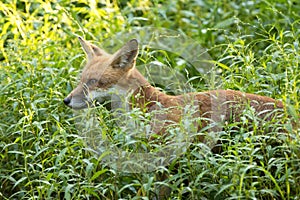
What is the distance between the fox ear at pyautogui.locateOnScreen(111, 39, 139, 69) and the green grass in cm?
49

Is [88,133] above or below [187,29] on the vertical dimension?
above

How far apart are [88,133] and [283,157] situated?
5.00 ft

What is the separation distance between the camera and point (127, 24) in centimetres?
819

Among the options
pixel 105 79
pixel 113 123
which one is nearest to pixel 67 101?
pixel 105 79

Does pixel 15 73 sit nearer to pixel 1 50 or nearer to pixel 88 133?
pixel 1 50

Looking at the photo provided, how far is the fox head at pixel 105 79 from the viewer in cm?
597

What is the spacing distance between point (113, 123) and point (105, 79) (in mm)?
470

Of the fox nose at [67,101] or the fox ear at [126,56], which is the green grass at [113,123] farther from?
the fox ear at [126,56]

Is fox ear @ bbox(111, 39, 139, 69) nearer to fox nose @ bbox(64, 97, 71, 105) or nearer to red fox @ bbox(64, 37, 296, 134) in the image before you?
red fox @ bbox(64, 37, 296, 134)

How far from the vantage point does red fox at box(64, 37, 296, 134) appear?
5.64 metres

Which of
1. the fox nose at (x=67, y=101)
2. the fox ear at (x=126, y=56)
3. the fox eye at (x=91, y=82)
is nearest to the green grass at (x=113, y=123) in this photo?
the fox nose at (x=67, y=101)

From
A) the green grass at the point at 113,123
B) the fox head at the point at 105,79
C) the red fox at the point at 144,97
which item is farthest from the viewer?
the fox head at the point at 105,79

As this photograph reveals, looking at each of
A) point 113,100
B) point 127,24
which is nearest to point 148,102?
point 113,100

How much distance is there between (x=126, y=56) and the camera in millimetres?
6023
